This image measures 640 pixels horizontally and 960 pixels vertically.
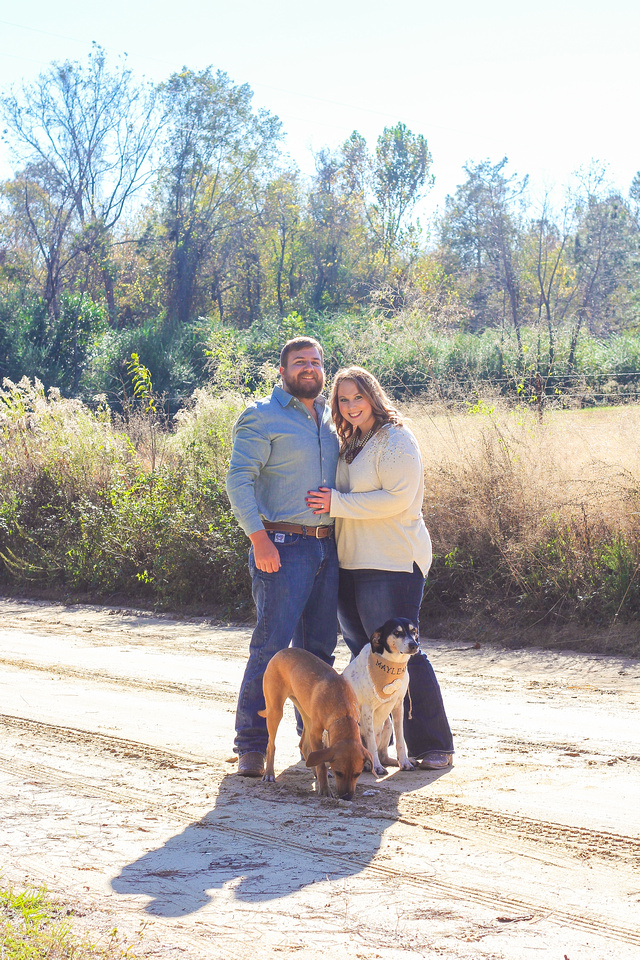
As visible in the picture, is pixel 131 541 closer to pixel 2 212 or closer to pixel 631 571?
pixel 631 571

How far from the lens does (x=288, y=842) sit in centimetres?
407

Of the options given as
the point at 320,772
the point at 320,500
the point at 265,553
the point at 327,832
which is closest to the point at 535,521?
the point at 320,500

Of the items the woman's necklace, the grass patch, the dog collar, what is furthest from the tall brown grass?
the grass patch

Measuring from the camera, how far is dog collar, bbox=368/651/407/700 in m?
4.76

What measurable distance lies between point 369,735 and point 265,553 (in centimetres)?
111

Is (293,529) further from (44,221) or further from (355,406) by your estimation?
(44,221)

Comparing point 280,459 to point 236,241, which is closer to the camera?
point 280,459

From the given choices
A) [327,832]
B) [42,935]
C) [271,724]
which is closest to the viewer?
[42,935]

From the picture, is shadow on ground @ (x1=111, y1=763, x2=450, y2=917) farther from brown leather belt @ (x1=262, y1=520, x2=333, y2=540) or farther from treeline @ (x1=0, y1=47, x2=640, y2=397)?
treeline @ (x1=0, y1=47, x2=640, y2=397)

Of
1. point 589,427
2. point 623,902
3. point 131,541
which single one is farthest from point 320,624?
point 131,541

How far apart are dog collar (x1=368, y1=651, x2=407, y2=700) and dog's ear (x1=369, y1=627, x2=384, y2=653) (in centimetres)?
3

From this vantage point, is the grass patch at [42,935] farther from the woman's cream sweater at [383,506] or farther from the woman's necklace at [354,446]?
the woman's necklace at [354,446]

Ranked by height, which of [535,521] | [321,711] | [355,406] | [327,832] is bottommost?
[327,832]

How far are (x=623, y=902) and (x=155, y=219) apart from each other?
140 feet
